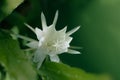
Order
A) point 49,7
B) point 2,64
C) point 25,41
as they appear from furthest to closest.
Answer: point 49,7 → point 25,41 → point 2,64

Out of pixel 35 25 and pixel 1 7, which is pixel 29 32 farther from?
pixel 1 7

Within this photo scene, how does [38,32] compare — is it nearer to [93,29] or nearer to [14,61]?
[14,61]

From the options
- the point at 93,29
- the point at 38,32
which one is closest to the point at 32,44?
the point at 38,32

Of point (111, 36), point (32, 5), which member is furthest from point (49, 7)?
point (111, 36)

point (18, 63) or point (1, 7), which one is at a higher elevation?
point (1, 7)

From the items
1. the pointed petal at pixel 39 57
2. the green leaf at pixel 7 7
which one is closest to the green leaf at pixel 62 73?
the pointed petal at pixel 39 57

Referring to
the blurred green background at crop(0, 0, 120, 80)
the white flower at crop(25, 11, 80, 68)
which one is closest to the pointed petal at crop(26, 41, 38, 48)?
the white flower at crop(25, 11, 80, 68)

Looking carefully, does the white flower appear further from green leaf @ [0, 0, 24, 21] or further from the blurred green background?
the blurred green background

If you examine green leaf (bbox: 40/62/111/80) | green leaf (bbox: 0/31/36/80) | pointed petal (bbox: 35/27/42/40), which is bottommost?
green leaf (bbox: 40/62/111/80)
